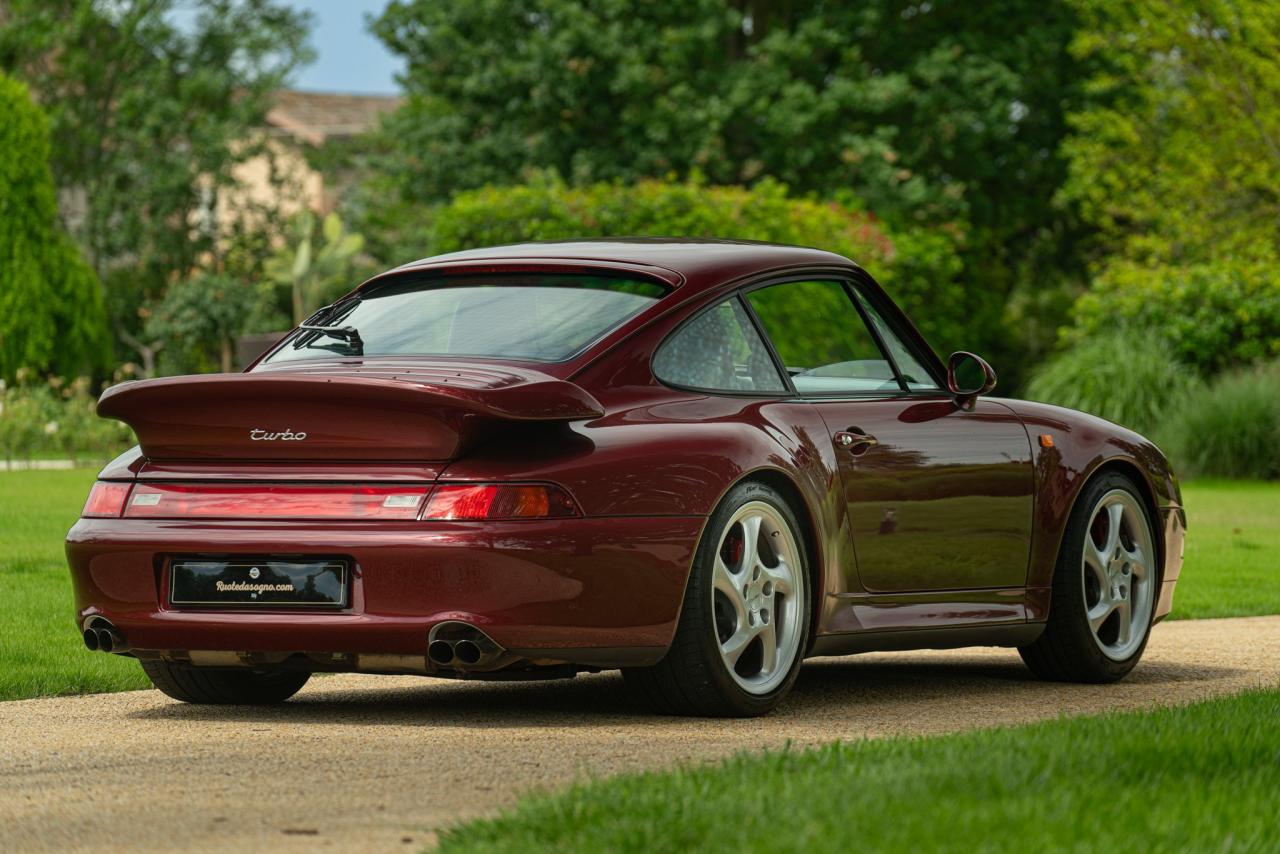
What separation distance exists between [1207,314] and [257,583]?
21156mm

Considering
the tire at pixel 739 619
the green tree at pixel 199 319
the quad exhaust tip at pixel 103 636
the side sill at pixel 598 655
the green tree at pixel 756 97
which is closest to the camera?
the side sill at pixel 598 655

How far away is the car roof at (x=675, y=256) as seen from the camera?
684 centimetres

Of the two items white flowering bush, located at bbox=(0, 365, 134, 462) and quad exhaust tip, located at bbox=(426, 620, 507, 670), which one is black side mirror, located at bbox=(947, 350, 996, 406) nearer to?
quad exhaust tip, located at bbox=(426, 620, 507, 670)

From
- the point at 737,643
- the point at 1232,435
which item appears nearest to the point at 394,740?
the point at 737,643

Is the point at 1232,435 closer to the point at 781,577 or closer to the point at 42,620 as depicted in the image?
the point at 42,620

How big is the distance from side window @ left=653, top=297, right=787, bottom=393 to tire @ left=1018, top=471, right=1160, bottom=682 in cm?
154

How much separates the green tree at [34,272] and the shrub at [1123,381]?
14476 millimetres

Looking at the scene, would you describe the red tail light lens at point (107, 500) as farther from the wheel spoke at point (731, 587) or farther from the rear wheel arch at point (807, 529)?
the rear wheel arch at point (807, 529)

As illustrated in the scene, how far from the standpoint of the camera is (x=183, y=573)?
20.3ft

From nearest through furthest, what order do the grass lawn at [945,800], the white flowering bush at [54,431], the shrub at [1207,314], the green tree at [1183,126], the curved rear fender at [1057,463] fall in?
the grass lawn at [945,800] < the curved rear fender at [1057,463] < the white flowering bush at [54,431] < the shrub at [1207,314] < the green tree at [1183,126]

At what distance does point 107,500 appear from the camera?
20.9ft

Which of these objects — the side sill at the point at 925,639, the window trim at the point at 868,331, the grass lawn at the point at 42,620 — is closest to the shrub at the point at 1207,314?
the grass lawn at the point at 42,620

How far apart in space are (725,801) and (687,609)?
1.79m

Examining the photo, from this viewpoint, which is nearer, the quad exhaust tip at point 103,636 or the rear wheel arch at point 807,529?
the quad exhaust tip at point 103,636
